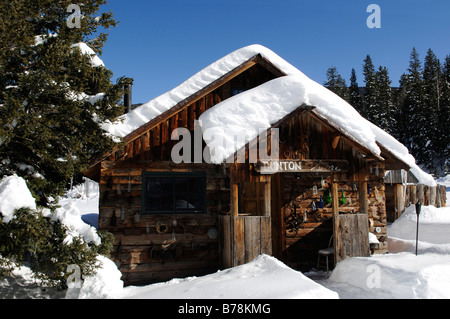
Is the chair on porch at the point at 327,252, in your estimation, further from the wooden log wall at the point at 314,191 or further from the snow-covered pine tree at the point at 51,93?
the snow-covered pine tree at the point at 51,93

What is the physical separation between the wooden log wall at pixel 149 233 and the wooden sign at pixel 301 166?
1972 millimetres

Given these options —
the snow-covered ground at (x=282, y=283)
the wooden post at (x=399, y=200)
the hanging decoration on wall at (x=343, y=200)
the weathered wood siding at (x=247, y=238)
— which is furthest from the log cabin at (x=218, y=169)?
the wooden post at (x=399, y=200)

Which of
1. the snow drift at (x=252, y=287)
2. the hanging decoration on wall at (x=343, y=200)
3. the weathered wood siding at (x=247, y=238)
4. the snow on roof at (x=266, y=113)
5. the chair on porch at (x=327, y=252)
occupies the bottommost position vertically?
the chair on porch at (x=327, y=252)

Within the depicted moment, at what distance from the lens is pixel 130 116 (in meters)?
8.70

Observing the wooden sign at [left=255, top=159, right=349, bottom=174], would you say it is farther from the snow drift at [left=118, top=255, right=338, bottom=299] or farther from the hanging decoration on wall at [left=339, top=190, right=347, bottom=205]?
the snow drift at [left=118, top=255, right=338, bottom=299]

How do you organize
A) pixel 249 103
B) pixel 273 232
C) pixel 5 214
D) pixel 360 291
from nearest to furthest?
pixel 5 214, pixel 360 291, pixel 249 103, pixel 273 232

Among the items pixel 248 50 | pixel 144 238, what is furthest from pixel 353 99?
pixel 144 238

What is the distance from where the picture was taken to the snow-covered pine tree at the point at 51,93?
5.74m

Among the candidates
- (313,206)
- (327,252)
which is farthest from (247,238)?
(313,206)

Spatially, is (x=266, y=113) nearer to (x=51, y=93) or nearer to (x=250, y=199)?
(x=250, y=199)

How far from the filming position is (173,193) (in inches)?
342

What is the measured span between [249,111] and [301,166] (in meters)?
1.88
